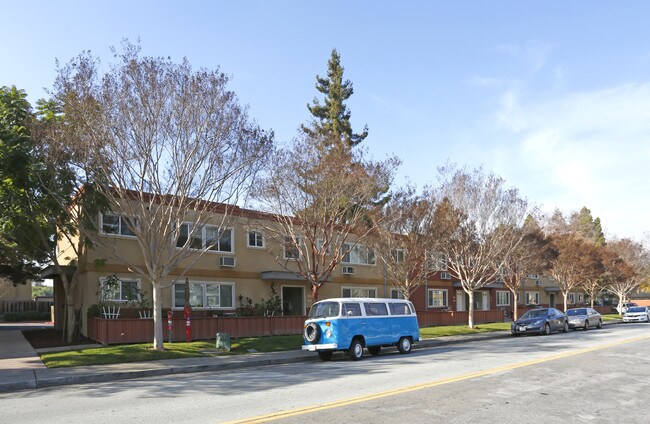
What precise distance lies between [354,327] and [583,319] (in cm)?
2096

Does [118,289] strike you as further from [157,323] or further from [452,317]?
[452,317]

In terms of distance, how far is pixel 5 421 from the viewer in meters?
8.74

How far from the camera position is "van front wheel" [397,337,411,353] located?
64.5 ft

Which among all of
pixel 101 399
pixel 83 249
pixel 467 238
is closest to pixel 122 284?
pixel 83 249

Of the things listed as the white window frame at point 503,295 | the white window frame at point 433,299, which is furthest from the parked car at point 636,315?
the white window frame at point 433,299

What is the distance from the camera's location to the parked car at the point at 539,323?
28.6m

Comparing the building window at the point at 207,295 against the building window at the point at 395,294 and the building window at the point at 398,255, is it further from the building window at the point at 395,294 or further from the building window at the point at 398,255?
the building window at the point at 395,294

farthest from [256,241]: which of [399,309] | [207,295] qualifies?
[399,309]

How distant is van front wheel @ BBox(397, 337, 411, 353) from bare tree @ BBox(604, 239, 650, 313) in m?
37.7

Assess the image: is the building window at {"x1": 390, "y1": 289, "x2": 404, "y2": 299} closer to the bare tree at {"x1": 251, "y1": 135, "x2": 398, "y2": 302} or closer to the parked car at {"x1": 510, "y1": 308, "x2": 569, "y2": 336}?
the parked car at {"x1": 510, "y1": 308, "x2": 569, "y2": 336}

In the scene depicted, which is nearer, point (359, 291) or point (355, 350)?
point (355, 350)

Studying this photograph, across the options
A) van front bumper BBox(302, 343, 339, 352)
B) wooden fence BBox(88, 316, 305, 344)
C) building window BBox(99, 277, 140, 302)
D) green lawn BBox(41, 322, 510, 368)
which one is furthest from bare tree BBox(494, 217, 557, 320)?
building window BBox(99, 277, 140, 302)

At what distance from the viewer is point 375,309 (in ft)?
61.8

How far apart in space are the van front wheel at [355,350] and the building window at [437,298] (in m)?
24.2
